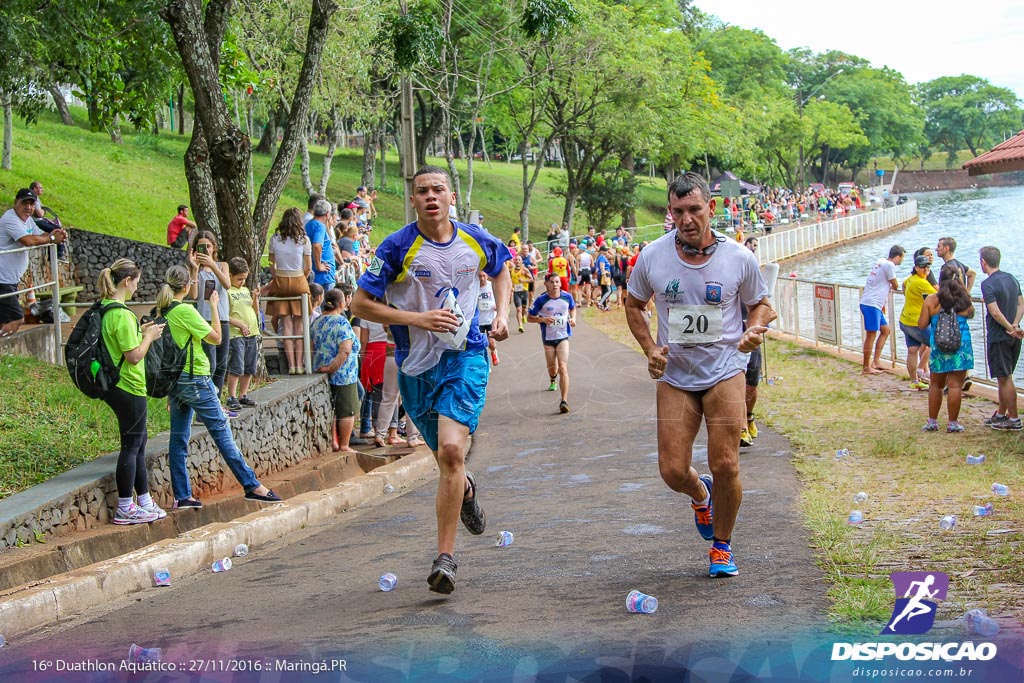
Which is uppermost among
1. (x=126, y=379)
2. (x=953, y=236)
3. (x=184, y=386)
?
(x=126, y=379)

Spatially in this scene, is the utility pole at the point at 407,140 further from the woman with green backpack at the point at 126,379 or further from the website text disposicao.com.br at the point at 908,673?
the website text disposicao.com.br at the point at 908,673

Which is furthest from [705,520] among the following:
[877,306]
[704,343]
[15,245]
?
[877,306]

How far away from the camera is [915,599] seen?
4.98 meters

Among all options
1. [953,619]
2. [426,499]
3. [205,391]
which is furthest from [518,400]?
[953,619]

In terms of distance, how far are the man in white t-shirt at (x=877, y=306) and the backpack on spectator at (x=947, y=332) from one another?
5785 mm

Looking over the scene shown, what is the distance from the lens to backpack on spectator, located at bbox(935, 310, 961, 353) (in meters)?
12.1

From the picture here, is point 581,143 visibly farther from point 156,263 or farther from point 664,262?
point 664,262

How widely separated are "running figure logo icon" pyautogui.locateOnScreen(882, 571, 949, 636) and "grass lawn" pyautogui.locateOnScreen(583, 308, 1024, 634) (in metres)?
0.05

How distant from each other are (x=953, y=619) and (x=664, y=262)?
7.30ft

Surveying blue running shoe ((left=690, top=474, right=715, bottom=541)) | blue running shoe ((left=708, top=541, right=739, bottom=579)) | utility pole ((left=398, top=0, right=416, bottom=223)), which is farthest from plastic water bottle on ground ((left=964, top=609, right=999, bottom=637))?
utility pole ((left=398, top=0, right=416, bottom=223))

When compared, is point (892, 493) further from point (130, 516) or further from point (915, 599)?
point (130, 516)

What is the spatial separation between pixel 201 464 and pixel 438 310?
5.19m

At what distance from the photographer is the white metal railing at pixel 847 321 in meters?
16.2

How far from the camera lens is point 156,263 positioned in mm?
21422
